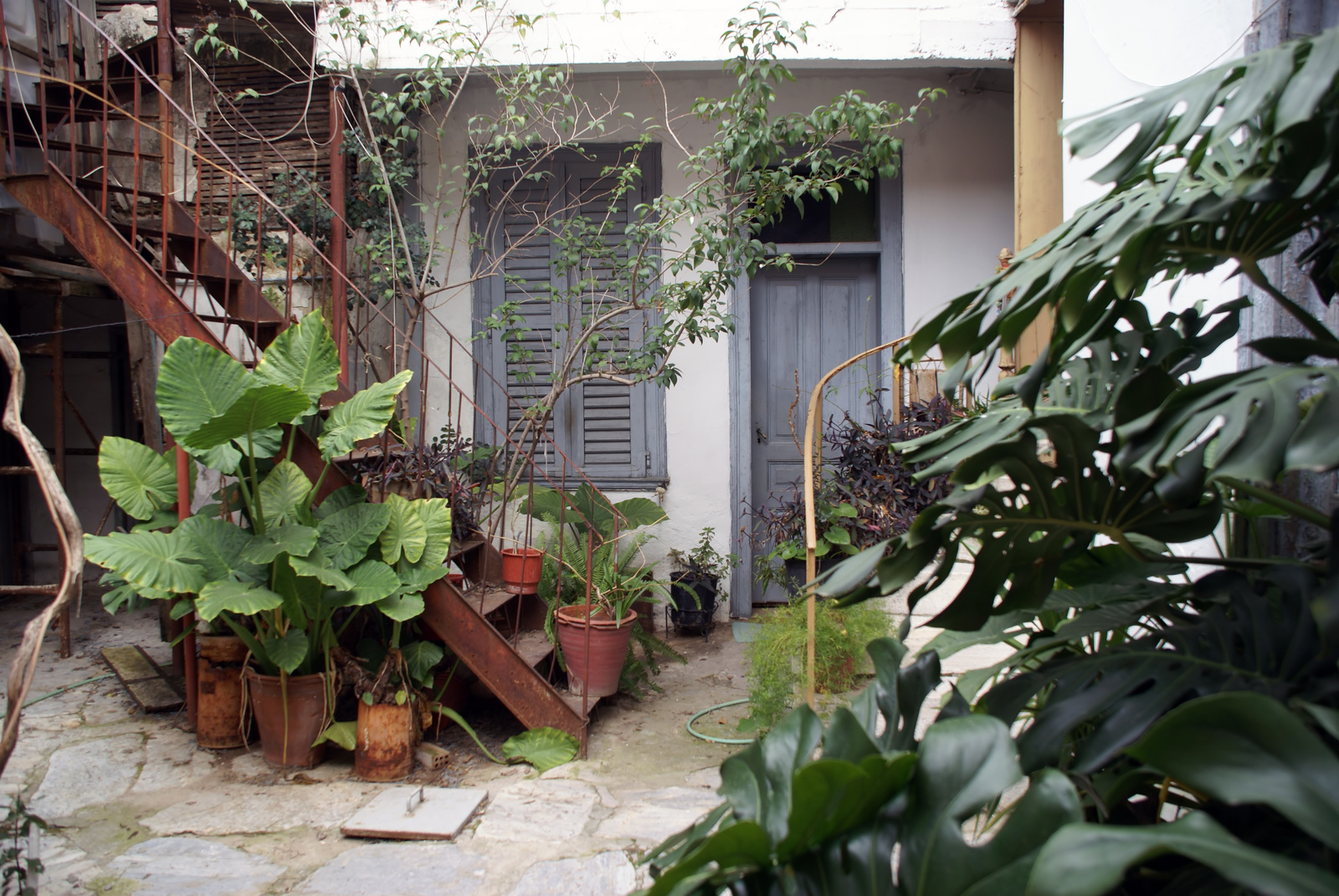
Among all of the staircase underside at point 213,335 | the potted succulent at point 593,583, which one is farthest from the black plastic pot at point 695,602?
the staircase underside at point 213,335

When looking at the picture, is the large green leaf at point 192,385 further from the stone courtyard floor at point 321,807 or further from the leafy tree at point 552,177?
the stone courtyard floor at point 321,807

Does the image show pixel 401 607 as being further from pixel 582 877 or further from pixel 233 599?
pixel 582 877

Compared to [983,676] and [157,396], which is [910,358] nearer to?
[983,676]

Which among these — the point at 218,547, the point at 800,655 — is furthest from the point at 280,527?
the point at 800,655

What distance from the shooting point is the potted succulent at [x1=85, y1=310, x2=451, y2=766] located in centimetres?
281

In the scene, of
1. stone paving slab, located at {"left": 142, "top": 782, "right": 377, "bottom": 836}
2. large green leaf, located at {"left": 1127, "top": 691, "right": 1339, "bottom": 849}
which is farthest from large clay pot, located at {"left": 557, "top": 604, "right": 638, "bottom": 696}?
large green leaf, located at {"left": 1127, "top": 691, "right": 1339, "bottom": 849}

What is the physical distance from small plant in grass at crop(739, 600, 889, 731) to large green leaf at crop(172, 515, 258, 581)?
1.98 meters

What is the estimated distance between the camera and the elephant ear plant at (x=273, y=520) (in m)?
2.78

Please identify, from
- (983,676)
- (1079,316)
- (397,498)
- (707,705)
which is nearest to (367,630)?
(397,498)

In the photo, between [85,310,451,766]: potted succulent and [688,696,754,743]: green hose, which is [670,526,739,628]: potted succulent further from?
[85,310,451,766]: potted succulent

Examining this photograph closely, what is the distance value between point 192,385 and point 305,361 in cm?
39

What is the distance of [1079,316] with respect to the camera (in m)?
0.93

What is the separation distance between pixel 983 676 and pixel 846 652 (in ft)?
A: 7.12

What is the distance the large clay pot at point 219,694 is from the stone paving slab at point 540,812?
1.22 meters
